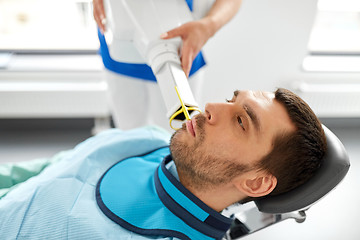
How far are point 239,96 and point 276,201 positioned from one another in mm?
358

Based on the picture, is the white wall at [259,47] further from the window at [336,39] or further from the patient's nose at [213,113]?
the patient's nose at [213,113]

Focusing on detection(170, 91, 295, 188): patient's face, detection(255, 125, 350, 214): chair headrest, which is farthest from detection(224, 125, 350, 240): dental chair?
detection(170, 91, 295, 188): patient's face

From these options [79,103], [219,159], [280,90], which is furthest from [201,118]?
[79,103]

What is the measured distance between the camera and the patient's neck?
1102mm

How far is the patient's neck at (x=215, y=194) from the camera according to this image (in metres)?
1.10

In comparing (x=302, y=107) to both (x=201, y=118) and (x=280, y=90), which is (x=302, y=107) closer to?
(x=280, y=90)

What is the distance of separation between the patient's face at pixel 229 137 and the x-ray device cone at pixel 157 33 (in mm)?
81

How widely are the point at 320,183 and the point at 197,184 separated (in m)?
0.38

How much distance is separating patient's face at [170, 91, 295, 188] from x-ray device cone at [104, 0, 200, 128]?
81 mm

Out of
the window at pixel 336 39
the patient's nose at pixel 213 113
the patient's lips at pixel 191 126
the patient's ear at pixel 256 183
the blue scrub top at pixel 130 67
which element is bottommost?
the window at pixel 336 39

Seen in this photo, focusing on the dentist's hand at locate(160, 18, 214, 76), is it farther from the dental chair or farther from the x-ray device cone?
the dental chair

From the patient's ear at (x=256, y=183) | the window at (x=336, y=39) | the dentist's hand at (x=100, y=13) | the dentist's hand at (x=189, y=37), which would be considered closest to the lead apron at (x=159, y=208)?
the patient's ear at (x=256, y=183)

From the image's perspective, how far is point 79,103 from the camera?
2.23m

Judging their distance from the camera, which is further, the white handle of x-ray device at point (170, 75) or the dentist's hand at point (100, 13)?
the dentist's hand at point (100, 13)
